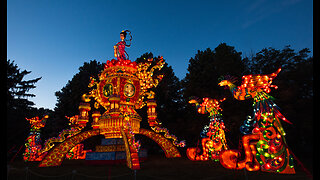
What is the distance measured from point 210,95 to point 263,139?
27.9ft

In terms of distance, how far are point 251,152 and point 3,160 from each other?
272 inches

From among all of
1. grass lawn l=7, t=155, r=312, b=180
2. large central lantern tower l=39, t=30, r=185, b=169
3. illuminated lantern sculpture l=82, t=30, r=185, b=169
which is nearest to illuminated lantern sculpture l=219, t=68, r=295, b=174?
grass lawn l=7, t=155, r=312, b=180

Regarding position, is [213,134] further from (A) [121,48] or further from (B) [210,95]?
(A) [121,48]

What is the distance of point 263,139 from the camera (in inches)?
261

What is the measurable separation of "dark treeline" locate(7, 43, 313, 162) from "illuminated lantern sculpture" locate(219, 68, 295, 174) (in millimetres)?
2810

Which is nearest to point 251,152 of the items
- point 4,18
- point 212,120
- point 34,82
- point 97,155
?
point 212,120

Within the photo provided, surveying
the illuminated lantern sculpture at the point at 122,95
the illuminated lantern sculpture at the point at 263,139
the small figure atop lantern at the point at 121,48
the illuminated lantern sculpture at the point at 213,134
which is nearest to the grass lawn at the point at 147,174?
the illuminated lantern sculpture at the point at 263,139

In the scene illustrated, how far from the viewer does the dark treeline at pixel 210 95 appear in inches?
384

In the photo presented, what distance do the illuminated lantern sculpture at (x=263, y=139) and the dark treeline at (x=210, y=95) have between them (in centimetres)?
281

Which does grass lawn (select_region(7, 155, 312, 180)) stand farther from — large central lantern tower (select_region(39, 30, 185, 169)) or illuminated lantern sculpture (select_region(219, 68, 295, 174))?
large central lantern tower (select_region(39, 30, 185, 169))

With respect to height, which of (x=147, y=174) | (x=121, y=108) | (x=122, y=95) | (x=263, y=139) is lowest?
(x=147, y=174)

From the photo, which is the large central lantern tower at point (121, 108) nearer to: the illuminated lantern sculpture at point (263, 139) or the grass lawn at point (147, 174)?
the grass lawn at point (147, 174)

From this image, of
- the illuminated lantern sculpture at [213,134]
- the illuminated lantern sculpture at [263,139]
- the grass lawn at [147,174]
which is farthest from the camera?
the illuminated lantern sculpture at [213,134]

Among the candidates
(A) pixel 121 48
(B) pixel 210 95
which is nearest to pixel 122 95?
(A) pixel 121 48
